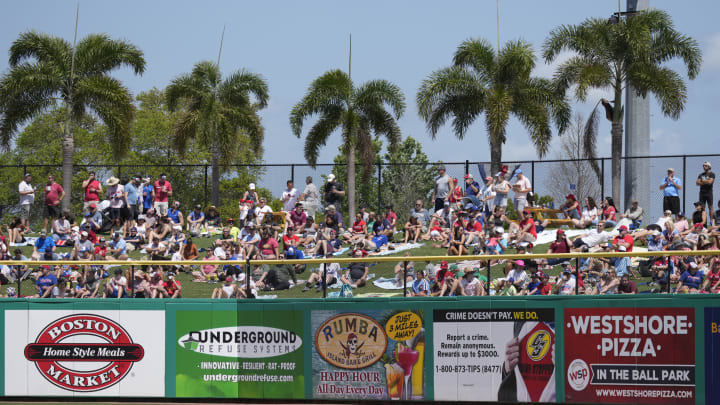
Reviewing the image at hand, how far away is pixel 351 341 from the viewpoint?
487 inches

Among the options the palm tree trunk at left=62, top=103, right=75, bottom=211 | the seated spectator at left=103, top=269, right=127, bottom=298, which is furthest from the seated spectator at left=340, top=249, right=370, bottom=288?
the palm tree trunk at left=62, top=103, right=75, bottom=211

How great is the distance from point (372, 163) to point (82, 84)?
11.5 metres

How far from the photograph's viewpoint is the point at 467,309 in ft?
39.1

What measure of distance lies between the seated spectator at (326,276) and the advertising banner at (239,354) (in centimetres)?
51

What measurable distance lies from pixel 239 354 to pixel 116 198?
1463 cm

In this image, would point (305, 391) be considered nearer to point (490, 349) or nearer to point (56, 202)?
point (490, 349)

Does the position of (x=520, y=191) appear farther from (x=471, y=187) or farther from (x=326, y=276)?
(x=326, y=276)

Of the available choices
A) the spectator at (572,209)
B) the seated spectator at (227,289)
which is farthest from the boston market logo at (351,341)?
the spectator at (572,209)

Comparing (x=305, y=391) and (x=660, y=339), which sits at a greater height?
(x=660, y=339)

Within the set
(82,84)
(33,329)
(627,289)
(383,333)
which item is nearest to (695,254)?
(627,289)

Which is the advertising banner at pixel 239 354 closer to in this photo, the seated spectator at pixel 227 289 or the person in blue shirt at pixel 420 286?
the seated spectator at pixel 227 289

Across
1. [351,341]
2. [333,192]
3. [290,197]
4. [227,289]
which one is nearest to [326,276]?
[351,341]

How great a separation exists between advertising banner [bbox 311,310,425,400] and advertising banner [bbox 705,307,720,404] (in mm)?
4026

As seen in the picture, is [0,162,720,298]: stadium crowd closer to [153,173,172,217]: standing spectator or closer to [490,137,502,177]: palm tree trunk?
[153,173,172,217]: standing spectator
